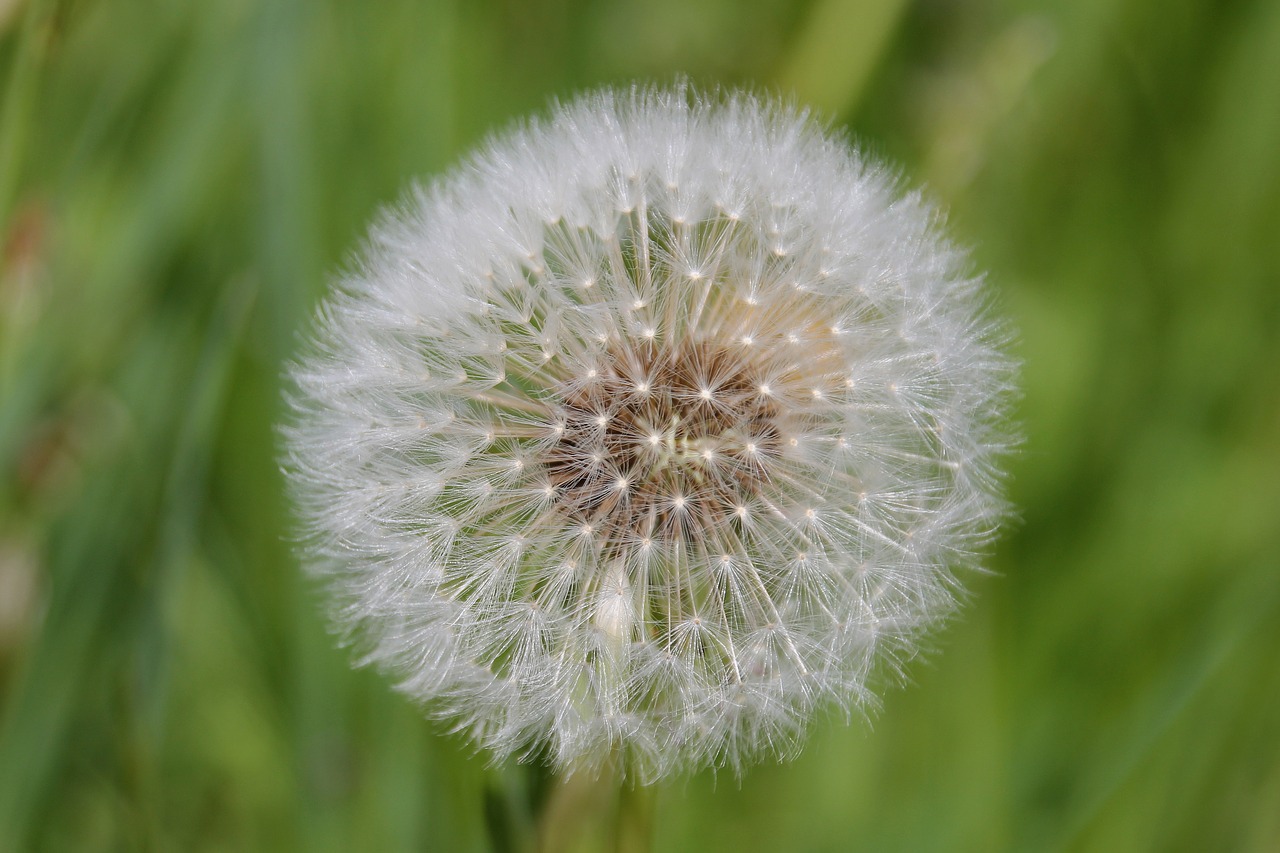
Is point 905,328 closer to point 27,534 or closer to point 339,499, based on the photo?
point 339,499

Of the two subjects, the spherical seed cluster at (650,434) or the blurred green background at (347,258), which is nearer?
the spherical seed cluster at (650,434)

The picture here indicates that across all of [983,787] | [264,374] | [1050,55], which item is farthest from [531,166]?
[1050,55]

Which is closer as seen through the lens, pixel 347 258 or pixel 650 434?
pixel 650 434

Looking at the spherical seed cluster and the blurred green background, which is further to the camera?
the blurred green background
